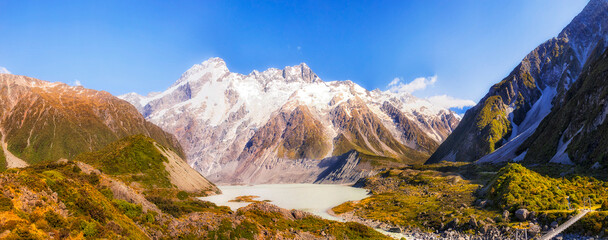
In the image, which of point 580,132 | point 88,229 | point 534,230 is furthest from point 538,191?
point 88,229

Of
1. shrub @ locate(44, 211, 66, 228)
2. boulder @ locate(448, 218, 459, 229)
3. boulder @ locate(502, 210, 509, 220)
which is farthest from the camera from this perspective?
boulder @ locate(448, 218, 459, 229)

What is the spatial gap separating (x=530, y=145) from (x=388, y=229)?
128m

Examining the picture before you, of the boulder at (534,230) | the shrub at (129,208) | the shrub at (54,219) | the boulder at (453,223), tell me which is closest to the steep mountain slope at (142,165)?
the shrub at (129,208)

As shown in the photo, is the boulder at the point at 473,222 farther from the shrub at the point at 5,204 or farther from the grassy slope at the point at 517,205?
the shrub at the point at 5,204

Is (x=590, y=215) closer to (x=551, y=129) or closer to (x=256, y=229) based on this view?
(x=256, y=229)

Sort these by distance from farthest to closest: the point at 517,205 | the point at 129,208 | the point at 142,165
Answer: the point at 142,165
the point at 517,205
the point at 129,208

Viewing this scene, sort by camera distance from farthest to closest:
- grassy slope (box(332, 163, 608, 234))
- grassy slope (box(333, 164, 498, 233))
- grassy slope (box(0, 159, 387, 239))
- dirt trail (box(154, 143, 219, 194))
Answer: dirt trail (box(154, 143, 219, 194))
grassy slope (box(333, 164, 498, 233))
grassy slope (box(332, 163, 608, 234))
grassy slope (box(0, 159, 387, 239))

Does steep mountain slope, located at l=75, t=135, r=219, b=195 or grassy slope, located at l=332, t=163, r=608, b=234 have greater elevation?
steep mountain slope, located at l=75, t=135, r=219, b=195

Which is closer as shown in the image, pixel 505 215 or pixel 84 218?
pixel 84 218

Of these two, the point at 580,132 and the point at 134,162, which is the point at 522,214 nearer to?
the point at 580,132

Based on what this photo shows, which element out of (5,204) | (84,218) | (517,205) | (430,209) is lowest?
(430,209)

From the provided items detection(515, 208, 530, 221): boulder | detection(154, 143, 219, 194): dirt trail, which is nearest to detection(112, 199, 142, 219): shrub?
detection(515, 208, 530, 221): boulder

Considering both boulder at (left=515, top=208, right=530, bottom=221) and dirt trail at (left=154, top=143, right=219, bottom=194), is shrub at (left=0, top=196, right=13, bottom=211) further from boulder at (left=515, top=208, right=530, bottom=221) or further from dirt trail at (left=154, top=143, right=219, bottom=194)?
dirt trail at (left=154, top=143, right=219, bottom=194)

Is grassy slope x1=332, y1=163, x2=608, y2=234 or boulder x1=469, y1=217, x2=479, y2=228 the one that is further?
boulder x1=469, y1=217, x2=479, y2=228
